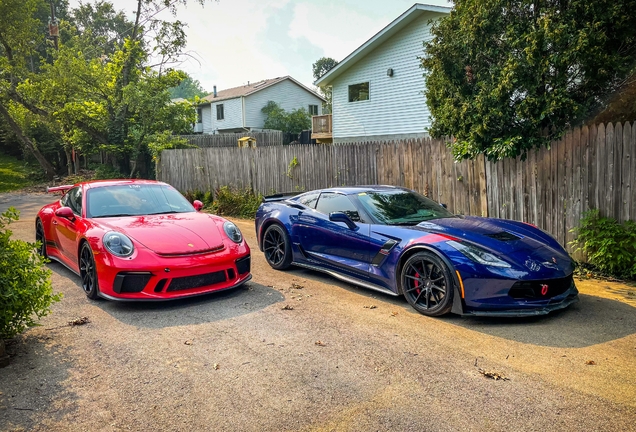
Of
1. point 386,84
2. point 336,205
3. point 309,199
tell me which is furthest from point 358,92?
point 336,205

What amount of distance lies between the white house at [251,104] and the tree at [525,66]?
3021 cm

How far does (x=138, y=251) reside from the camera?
16.9ft

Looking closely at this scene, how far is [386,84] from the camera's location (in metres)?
21.2

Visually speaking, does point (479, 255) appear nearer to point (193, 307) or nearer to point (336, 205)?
point (336, 205)

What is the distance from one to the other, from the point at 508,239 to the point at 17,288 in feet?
15.3

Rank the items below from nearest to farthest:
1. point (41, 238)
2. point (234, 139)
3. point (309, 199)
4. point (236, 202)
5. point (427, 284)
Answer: point (427, 284) → point (309, 199) → point (41, 238) → point (236, 202) → point (234, 139)

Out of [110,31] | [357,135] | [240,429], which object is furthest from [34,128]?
[240,429]

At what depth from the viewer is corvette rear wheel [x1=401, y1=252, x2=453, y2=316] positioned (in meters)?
4.71

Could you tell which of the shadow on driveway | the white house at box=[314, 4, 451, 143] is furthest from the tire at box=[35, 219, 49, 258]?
the white house at box=[314, 4, 451, 143]

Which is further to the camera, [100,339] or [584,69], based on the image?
[584,69]

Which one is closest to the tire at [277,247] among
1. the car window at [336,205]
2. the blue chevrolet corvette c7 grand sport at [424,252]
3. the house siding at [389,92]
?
the blue chevrolet corvette c7 grand sport at [424,252]

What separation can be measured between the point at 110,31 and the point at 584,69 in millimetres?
58233

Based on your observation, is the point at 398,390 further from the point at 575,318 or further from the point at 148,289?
the point at 148,289

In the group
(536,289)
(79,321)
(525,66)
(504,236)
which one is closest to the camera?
(536,289)
